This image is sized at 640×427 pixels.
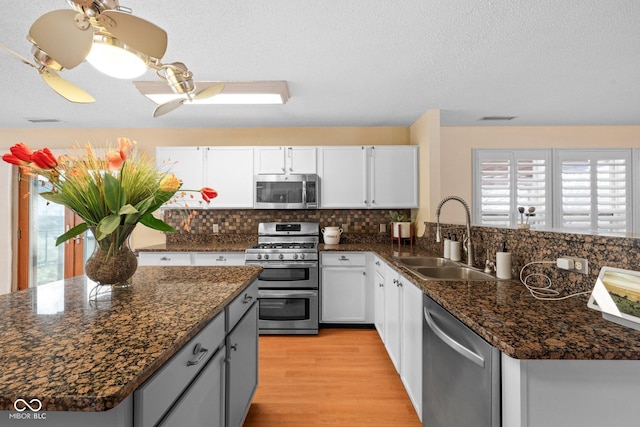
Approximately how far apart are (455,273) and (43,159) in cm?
233

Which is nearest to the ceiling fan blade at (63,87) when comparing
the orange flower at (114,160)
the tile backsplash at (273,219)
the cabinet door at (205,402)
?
the orange flower at (114,160)

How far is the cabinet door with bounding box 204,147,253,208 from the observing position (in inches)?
146

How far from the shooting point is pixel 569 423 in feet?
2.85

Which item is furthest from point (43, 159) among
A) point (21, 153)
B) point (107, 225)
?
point (107, 225)

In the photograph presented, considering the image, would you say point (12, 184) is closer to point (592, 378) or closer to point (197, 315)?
point (197, 315)

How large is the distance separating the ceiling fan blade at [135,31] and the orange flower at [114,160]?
41 centimetres

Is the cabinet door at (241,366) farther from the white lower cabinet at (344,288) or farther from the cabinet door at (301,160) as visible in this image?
the cabinet door at (301,160)

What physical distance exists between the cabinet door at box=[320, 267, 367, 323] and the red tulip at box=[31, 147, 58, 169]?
2.54 meters

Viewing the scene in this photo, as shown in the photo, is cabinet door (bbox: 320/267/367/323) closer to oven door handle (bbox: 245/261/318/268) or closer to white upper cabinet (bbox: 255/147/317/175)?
oven door handle (bbox: 245/261/318/268)

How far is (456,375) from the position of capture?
121 centimetres

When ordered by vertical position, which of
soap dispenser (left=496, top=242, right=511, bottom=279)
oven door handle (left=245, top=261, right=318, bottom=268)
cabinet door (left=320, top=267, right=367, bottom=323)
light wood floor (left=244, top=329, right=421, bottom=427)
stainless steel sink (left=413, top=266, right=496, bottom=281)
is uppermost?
soap dispenser (left=496, top=242, right=511, bottom=279)

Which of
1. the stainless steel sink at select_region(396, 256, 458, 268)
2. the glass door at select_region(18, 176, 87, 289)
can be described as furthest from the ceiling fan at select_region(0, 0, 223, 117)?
the glass door at select_region(18, 176, 87, 289)

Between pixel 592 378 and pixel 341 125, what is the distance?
3.52 meters

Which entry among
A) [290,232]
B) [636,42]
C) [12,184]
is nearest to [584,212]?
[636,42]
